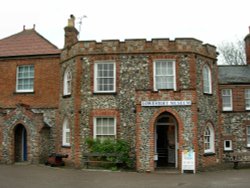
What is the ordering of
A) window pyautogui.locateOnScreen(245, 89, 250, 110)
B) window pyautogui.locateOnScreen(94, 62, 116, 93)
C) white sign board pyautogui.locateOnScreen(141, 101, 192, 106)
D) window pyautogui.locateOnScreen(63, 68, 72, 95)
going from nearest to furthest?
white sign board pyautogui.locateOnScreen(141, 101, 192, 106), window pyautogui.locateOnScreen(94, 62, 116, 93), window pyautogui.locateOnScreen(63, 68, 72, 95), window pyautogui.locateOnScreen(245, 89, 250, 110)

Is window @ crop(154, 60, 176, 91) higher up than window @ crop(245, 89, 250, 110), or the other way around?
window @ crop(154, 60, 176, 91)

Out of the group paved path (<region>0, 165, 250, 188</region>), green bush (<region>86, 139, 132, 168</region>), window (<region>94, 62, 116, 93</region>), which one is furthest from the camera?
window (<region>94, 62, 116, 93</region>)

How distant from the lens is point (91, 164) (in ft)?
59.4

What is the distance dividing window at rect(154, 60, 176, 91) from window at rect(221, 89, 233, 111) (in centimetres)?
692

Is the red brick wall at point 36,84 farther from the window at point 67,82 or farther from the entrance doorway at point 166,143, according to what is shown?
the entrance doorway at point 166,143

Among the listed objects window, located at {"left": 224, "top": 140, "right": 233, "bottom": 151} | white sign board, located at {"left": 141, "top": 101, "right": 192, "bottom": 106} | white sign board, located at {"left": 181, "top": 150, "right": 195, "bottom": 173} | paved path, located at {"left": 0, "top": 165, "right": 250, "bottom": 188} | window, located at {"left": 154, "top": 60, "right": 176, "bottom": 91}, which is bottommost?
paved path, located at {"left": 0, "top": 165, "right": 250, "bottom": 188}

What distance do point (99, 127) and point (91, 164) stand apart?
7.30 feet

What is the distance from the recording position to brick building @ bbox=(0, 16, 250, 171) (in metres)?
17.0

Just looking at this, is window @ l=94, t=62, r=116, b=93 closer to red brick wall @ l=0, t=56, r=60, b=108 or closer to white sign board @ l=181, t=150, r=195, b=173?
red brick wall @ l=0, t=56, r=60, b=108

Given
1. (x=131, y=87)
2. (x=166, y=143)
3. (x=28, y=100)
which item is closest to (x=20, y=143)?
(x=28, y=100)

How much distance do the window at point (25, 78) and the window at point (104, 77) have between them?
531 centimetres

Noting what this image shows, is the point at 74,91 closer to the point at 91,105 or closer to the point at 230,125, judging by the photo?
the point at 91,105

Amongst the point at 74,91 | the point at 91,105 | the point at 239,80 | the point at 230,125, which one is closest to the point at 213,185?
the point at 91,105

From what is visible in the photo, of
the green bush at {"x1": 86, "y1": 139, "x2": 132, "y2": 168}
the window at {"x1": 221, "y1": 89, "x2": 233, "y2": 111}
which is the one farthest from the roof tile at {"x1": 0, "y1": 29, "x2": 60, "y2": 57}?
the window at {"x1": 221, "y1": 89, "x2": 233, "y2": 111}
